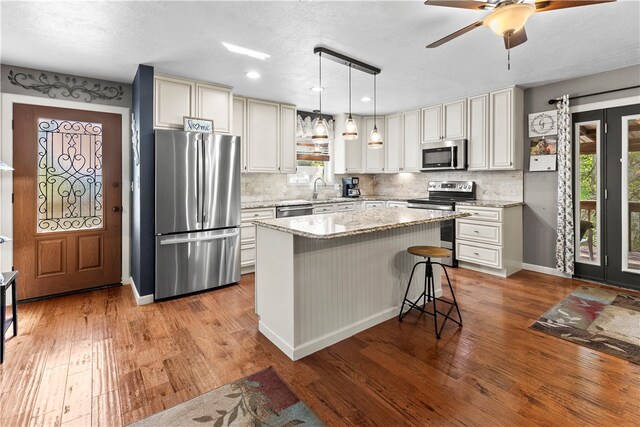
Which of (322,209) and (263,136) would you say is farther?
(322,209)

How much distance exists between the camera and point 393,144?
5895 millimetres

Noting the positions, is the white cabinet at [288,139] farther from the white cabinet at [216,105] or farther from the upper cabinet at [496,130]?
the upper cabinet at [496,130]

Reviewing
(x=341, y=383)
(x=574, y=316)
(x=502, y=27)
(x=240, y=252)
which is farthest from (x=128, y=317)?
(x=574, y=316)

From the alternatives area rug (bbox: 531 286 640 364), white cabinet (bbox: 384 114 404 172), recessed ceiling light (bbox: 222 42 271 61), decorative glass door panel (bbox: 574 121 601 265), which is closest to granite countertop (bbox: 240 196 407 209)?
white cabinet (bbox: 384 114 404 172)

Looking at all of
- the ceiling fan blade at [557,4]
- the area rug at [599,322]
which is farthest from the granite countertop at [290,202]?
the ceiling fan blade at [557,4]

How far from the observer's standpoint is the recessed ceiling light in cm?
293

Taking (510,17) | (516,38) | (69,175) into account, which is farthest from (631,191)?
(69,175)

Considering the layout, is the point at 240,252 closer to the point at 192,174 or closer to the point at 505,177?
the point at 192,174

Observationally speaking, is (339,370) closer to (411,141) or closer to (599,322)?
(599,322)

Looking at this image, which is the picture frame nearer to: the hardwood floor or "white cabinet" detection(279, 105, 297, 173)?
"white cabinet" detection(279, 105, 297, 173)

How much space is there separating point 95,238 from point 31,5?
8.14 ft

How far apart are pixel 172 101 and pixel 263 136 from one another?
149 cm

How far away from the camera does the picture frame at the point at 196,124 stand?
3668 mm

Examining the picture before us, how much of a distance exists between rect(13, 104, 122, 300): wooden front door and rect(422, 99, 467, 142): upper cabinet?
445 centimetres
